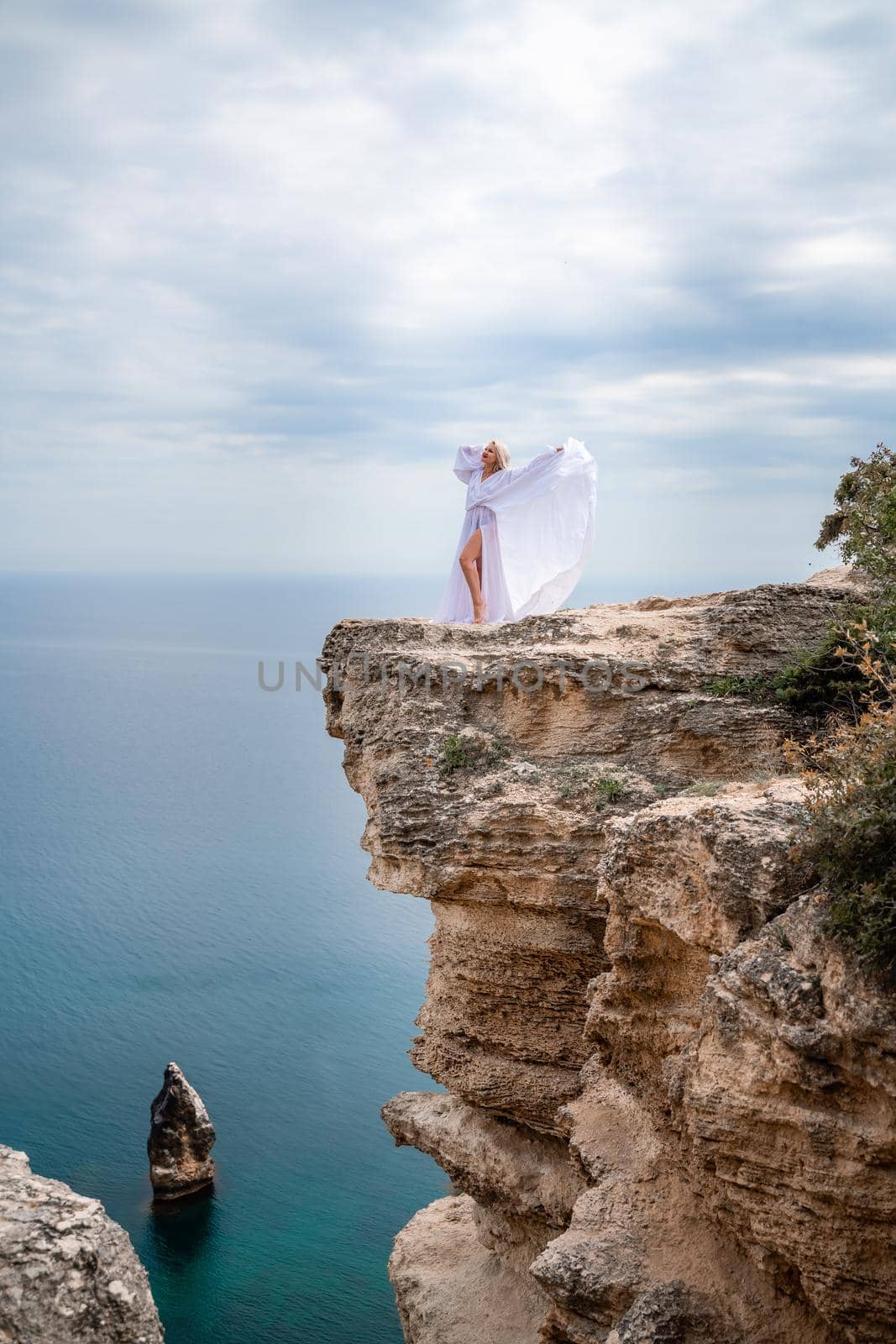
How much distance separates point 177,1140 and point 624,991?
16917mm

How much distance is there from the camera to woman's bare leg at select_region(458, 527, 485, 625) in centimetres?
1753

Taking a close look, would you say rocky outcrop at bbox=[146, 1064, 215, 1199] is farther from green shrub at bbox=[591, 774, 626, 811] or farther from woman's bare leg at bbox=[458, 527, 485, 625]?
green shrub at bbox=[591, 774, 626, 811]

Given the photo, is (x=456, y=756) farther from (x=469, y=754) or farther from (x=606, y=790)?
(x=606, y=790)

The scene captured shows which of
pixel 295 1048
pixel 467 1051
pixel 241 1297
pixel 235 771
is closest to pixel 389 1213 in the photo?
pixel 241 1297

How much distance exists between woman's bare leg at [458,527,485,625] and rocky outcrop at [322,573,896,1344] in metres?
1.45

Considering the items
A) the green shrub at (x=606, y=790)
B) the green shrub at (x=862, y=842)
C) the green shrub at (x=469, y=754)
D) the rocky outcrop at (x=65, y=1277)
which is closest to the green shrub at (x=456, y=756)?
the green shrub at (x=469, y=754)

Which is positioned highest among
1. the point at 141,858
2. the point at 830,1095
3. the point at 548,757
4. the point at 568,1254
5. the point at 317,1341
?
the point at 548,757

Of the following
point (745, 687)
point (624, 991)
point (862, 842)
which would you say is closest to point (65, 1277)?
point (624, 991)

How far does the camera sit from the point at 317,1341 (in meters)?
20.2

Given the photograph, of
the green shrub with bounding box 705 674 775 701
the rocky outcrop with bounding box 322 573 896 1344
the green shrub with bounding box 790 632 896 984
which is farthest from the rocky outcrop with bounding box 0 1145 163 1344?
the green shrub with bounding box 705 674 775 701

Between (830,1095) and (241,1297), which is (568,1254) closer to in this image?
(830,1095)

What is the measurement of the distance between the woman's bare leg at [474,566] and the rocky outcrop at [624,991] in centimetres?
145

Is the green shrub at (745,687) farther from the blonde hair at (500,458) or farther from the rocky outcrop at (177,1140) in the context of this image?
the rocky outcrop at (177,1140)

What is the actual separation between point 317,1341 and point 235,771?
5118cm
